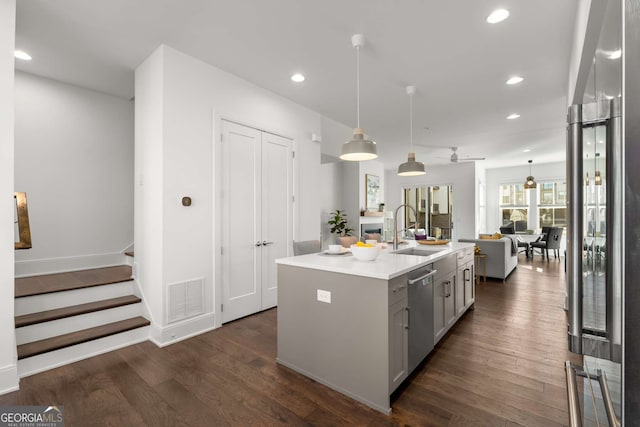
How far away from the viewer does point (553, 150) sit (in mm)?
7695

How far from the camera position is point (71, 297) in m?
3.02

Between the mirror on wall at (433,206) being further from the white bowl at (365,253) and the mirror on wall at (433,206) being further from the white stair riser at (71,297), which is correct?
the white stair riser at (71,297)

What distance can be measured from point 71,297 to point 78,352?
65cm

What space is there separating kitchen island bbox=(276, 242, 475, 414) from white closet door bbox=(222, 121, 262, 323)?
128 centimetres

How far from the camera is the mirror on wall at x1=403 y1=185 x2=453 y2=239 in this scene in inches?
384

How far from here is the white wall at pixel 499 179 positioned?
9.64m

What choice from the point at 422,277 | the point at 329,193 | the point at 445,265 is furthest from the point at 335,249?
the point at 329,193

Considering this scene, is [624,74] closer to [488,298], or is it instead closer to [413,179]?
[488,298]

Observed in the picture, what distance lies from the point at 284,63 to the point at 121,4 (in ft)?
4.99

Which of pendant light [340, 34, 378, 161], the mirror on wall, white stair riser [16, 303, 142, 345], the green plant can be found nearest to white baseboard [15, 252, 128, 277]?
white stair riser [16, 303, 142, 345]

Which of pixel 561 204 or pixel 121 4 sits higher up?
pixel 121 4

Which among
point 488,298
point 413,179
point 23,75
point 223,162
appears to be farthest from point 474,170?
point 23,75

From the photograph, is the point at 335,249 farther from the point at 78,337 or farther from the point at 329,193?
the point at 329,193

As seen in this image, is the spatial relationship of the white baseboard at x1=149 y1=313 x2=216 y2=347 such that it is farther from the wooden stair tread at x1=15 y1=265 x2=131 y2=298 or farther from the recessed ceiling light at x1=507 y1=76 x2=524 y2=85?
the recessed ceiling light at x1=507 y1=76 x2=524 y2=85
